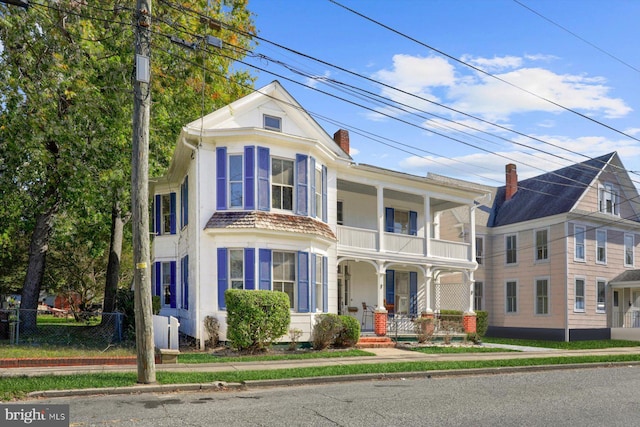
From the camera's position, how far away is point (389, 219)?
26.3 metres

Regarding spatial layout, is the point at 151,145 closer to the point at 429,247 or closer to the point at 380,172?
the point at 380,172

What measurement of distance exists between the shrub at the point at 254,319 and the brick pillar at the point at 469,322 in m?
10.3

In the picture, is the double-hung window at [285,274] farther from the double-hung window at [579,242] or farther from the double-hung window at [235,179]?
the double-hung window at [579,242]

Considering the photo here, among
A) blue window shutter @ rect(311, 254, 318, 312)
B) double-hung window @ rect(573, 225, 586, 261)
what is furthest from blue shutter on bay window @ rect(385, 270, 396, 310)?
double-hung window @ rect(573, 225, 586, 261)

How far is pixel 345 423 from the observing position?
27.1 ft

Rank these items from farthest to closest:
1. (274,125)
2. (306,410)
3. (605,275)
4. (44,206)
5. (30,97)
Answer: (605,275), (44,206), (274,125), (30,97), (306,410)

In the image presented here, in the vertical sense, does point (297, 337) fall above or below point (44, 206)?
below

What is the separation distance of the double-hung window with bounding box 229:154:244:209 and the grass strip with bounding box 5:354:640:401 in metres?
6.98

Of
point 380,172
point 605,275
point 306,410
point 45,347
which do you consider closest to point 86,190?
point 45,347

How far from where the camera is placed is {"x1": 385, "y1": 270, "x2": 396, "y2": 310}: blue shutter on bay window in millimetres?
25913

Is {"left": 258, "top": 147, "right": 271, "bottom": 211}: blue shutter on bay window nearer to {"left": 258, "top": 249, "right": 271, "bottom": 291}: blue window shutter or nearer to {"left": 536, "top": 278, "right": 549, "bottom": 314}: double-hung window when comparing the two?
{"left": 258, "top": 249, "right": 271, "bottom": 291}: blue window shutter

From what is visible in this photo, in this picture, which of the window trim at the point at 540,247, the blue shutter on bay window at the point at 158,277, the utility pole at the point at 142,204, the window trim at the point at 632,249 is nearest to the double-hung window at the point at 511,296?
the window trim at the point at 540,247

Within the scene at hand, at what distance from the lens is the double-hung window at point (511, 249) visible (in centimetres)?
3377

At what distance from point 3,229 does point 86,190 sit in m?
6.30
